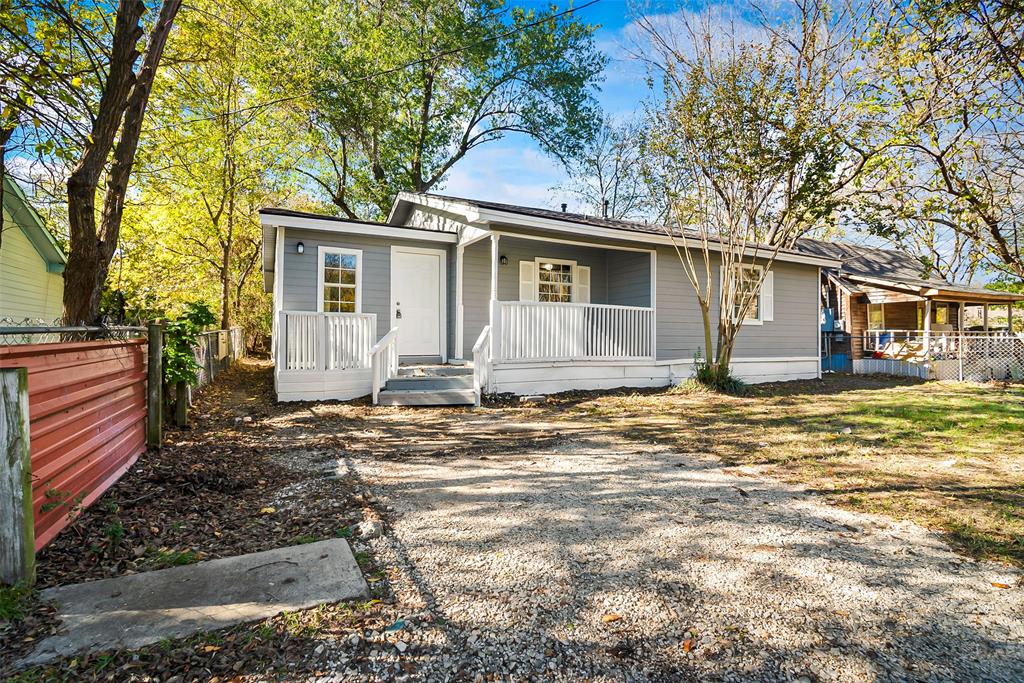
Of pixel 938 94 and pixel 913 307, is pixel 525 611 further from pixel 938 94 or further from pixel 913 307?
pixel 913 307

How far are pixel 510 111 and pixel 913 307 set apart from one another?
659 inches

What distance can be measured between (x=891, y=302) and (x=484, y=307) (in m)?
15.0

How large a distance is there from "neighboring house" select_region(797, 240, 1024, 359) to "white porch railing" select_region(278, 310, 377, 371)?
1473 cm

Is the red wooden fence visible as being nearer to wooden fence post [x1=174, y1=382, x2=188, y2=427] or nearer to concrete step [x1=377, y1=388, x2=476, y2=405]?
wooden fence post [x1=174, y1=382, x2=188, y2=427]

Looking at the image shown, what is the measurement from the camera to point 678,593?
227cm

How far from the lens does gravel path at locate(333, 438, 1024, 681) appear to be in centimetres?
180

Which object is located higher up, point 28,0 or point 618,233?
point 28,0

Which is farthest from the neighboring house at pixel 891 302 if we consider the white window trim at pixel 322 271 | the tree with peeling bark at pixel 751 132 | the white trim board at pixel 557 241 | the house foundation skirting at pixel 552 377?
the white window trim at pixel 322 271

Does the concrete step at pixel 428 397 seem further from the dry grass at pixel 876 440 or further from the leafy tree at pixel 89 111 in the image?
the leafy tree at pixel 89 111

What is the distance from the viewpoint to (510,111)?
767 inches

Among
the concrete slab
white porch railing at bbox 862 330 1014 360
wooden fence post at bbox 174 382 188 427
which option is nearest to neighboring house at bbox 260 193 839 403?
wooden fence post at bbox 174 382 188 427

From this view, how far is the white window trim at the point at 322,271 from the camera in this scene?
8961mm

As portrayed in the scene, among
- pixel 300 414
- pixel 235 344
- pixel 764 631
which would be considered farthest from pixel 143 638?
pixel 235 344

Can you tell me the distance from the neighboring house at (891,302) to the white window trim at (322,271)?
14431mm
